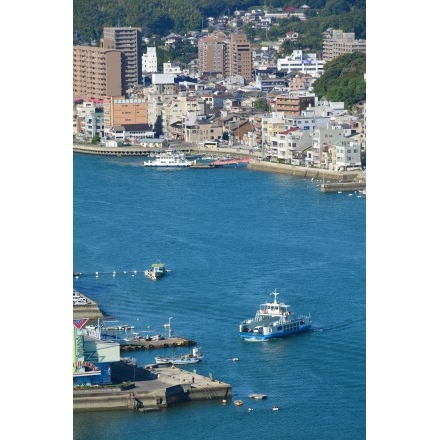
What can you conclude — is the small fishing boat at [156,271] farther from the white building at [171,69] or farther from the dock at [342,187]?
the white building at [171,69]

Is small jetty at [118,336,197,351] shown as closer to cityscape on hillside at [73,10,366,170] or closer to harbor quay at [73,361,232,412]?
harbor quay at [73,361,232,412]

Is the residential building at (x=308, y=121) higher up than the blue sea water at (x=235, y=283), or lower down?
higher up

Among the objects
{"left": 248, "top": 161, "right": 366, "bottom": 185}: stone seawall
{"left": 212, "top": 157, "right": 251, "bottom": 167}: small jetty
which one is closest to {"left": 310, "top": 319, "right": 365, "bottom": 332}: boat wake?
{"left": 248, "top": 161, "right": 366, "bottom": 185}: stone seawall

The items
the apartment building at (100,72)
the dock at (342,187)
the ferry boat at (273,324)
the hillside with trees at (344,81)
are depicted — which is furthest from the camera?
the apartment building at (100,72)

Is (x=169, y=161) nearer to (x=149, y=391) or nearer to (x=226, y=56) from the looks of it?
(x=226, y=56)

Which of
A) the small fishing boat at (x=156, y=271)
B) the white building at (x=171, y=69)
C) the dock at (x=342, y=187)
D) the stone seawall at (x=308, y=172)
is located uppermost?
the white building at (x=171, y=69)

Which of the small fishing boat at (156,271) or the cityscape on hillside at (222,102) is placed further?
the cityscape on hillside at (222,102)

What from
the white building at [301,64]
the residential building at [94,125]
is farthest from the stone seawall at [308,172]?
the white building at [301,64]
